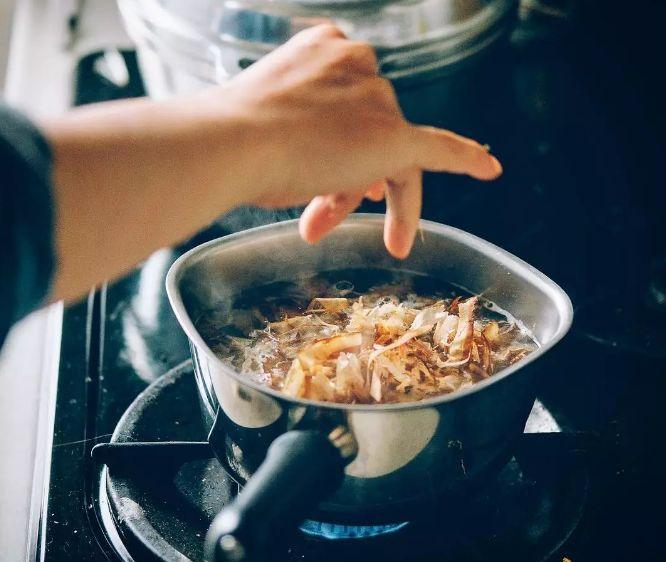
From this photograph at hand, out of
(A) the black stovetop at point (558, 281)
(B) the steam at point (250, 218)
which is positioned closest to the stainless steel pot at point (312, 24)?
(A) the black stovetop at point (558, 281)

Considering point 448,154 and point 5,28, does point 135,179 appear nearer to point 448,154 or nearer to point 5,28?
point 448,154

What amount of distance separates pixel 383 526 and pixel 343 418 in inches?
6.4

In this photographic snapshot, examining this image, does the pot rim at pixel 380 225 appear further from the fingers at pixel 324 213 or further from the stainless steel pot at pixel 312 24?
the stainless steel pot at pixel 312 24

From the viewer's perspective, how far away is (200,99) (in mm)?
443

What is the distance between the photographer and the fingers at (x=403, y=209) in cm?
54

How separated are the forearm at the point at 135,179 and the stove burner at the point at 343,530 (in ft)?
0.83

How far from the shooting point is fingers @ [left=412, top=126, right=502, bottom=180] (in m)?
0.53

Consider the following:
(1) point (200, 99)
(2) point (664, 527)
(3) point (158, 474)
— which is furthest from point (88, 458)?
(2) point (664, 527)

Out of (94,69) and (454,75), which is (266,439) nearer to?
(454,75)

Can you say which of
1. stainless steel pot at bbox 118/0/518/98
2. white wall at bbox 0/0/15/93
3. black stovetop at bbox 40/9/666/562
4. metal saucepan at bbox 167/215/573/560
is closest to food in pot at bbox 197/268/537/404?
metal saucepan at bbox 167/215/573/560

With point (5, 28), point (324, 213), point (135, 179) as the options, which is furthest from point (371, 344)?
point (5, 28)

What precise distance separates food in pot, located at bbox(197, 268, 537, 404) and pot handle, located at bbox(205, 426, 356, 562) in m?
0.05

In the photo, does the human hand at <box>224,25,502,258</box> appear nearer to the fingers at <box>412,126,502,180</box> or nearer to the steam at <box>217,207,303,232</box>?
the fingers at <box>412,126,502,180</box>

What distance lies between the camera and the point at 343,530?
56 centimetres
